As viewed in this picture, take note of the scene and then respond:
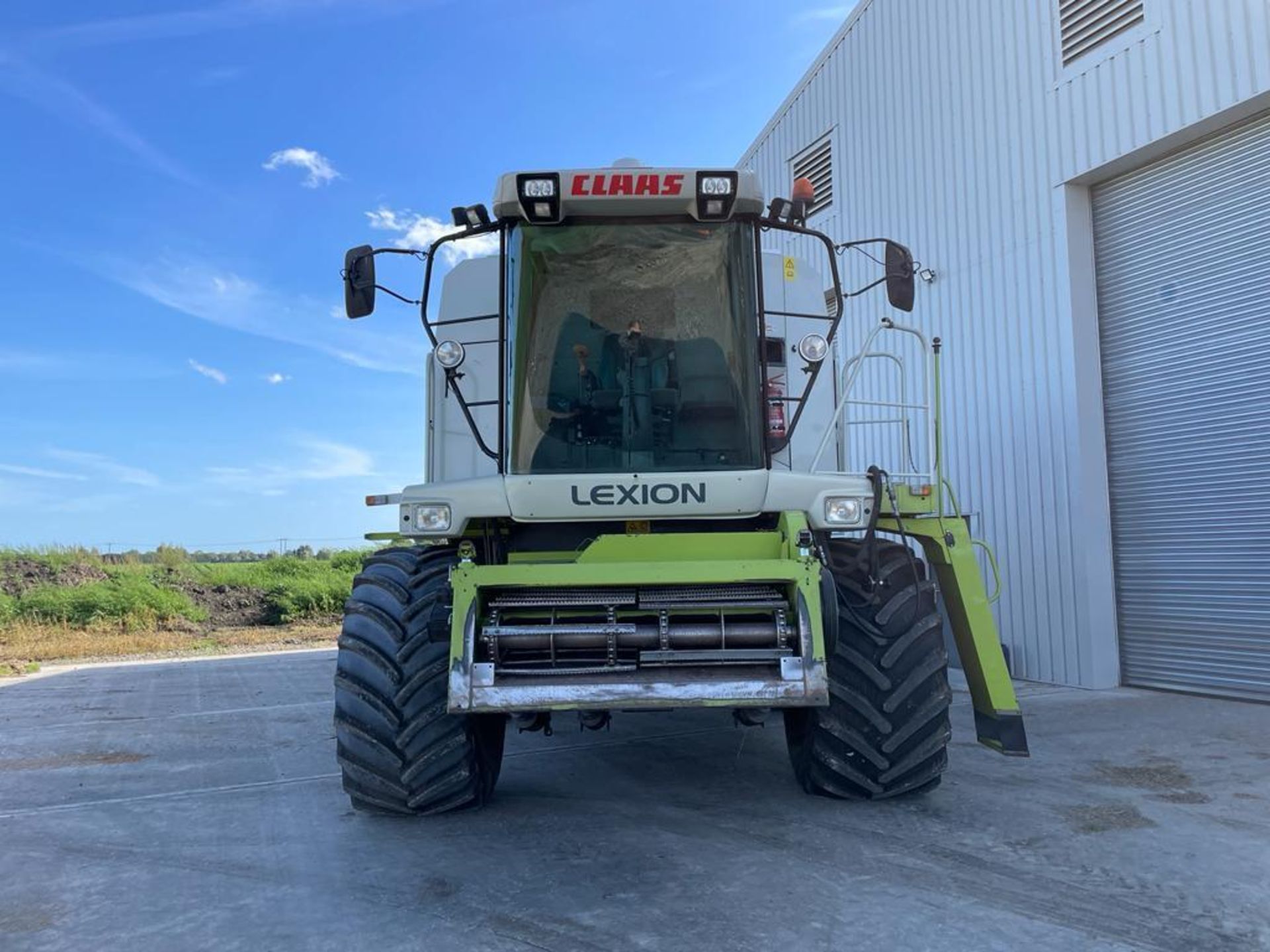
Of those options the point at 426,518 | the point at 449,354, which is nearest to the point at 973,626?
the point at 426,518

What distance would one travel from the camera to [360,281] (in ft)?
15.5

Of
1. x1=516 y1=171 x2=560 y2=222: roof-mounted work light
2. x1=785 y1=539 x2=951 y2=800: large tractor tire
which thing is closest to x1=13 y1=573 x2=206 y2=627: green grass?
x1=516 y1=171 x2=560 y2=222: roof-mounted work light

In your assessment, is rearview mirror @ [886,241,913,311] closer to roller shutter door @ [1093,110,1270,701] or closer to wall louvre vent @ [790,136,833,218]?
roller shutter door @ [1093,110,1270,701]

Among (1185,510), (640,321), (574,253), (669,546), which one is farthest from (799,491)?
(1185,510)

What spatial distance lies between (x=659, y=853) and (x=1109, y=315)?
286 inches

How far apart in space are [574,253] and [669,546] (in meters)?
1.59

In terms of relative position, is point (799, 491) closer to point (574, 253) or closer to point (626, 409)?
point (626, 409)

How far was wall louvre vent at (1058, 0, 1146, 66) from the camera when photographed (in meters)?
8.09

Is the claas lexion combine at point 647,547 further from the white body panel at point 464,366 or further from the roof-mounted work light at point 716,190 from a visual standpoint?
the white body panel at point 464,366

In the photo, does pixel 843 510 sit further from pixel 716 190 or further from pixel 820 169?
pixel 820 169

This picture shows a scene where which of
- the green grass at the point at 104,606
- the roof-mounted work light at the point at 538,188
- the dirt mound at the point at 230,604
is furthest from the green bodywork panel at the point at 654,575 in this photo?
the dirt mound at the point at 230,604

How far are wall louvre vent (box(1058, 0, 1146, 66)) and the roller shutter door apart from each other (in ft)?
4.10

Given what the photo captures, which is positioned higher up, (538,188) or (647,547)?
(538,188)

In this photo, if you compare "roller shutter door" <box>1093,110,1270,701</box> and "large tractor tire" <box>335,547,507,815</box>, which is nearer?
"large tractor tire" <box>335,547,507,815</box>
